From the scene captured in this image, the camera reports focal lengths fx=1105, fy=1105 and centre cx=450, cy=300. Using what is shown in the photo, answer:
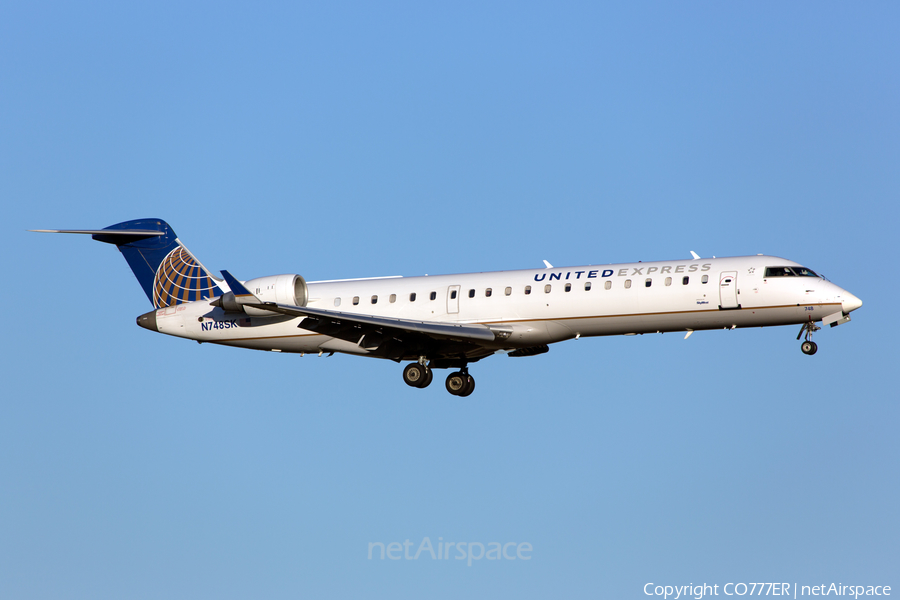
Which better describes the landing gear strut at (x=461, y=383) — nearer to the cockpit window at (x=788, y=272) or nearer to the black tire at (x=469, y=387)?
the black tire at (x=469, y=387)

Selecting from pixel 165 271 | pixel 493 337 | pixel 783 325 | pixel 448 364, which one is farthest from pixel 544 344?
pixel 165 271

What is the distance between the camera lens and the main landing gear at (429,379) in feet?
100

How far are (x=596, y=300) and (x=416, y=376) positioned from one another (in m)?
5.66

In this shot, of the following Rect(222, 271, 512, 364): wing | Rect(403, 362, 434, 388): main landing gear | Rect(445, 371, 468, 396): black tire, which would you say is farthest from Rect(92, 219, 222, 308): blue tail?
Rect(445, 371, 468, 396): black tire

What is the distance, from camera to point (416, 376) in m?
30.6

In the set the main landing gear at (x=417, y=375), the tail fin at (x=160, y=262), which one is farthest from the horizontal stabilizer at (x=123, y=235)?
the main landing gear at (x=417, y=375)

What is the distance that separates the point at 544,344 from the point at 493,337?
5.25 feet

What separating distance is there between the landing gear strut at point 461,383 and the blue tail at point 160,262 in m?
7.42

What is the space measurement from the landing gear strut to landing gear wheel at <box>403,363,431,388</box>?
49.9 inches

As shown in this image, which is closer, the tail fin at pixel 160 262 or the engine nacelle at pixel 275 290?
the engine nacelle at pixel 275 290

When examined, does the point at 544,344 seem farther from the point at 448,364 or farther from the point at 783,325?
the point at 783,325

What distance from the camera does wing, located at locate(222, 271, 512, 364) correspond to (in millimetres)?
28281

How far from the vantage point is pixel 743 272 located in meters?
27.7

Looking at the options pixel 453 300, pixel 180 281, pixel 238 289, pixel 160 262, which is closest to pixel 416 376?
pixel 453 300
